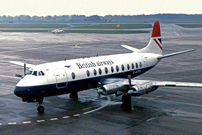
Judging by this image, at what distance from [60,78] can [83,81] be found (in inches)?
86.1

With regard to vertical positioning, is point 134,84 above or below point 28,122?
above

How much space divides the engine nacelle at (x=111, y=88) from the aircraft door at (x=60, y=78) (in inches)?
107

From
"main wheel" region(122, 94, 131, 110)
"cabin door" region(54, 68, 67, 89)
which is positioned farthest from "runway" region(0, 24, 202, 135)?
"cabin door" region(54, 68, 67, 89)

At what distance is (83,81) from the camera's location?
23.5 meters

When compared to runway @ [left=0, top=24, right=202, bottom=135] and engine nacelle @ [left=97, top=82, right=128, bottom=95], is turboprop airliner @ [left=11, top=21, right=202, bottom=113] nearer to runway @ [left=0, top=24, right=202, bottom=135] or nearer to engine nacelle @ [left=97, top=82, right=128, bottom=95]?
engine nacelle @ [left=97, top=82, right=128, bottom=95]

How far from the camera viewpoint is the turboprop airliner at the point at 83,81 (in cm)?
2136

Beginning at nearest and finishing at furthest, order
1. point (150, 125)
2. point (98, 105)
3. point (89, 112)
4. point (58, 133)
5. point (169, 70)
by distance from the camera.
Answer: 1. point (58, 133)
2. point (150, 125)
3. point (89, 112)
4. point (98, 105)
5. point (169, 70)

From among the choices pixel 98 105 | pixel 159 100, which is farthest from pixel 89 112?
pixel 159 100

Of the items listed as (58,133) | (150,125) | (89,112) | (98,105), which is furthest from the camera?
(98,105)

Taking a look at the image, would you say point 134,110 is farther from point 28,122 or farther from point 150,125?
point 28,122

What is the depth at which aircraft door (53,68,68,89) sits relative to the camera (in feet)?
72.2

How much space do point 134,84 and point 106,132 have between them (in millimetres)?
6104

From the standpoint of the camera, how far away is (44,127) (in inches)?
738

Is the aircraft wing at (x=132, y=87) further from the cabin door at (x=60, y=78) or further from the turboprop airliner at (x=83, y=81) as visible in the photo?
the cabin door at (x=60, y=78)
